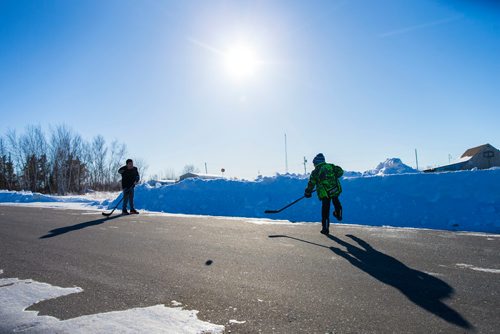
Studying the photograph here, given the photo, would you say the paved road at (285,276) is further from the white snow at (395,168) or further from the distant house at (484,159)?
the distant house at (484,159)

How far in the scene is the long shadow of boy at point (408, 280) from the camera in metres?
2.85

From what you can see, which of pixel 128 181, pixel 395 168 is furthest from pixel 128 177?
pixel 395 168

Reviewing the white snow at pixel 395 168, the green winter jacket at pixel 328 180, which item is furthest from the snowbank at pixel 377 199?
the white snow at pixel 395 168

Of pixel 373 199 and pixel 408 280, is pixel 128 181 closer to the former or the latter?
pixel 373 199

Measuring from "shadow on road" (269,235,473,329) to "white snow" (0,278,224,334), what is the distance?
1.86m

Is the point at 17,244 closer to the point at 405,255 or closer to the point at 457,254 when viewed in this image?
the point at 405,255

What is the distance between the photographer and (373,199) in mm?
11891

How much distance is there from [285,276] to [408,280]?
1372 mm

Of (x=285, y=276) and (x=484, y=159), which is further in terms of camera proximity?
(x=484, y=159)

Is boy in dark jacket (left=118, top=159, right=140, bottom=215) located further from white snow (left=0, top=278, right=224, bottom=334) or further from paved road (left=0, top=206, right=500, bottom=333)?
white snow (left=0, top=278, right=224, bottom=334)

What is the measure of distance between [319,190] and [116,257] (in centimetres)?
490

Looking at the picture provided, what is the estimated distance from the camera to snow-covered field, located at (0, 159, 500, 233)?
990 cm

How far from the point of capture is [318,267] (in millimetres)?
4375

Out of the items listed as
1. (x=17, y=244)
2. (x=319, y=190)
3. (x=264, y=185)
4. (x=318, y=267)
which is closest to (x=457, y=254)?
(x=318, y=267)
